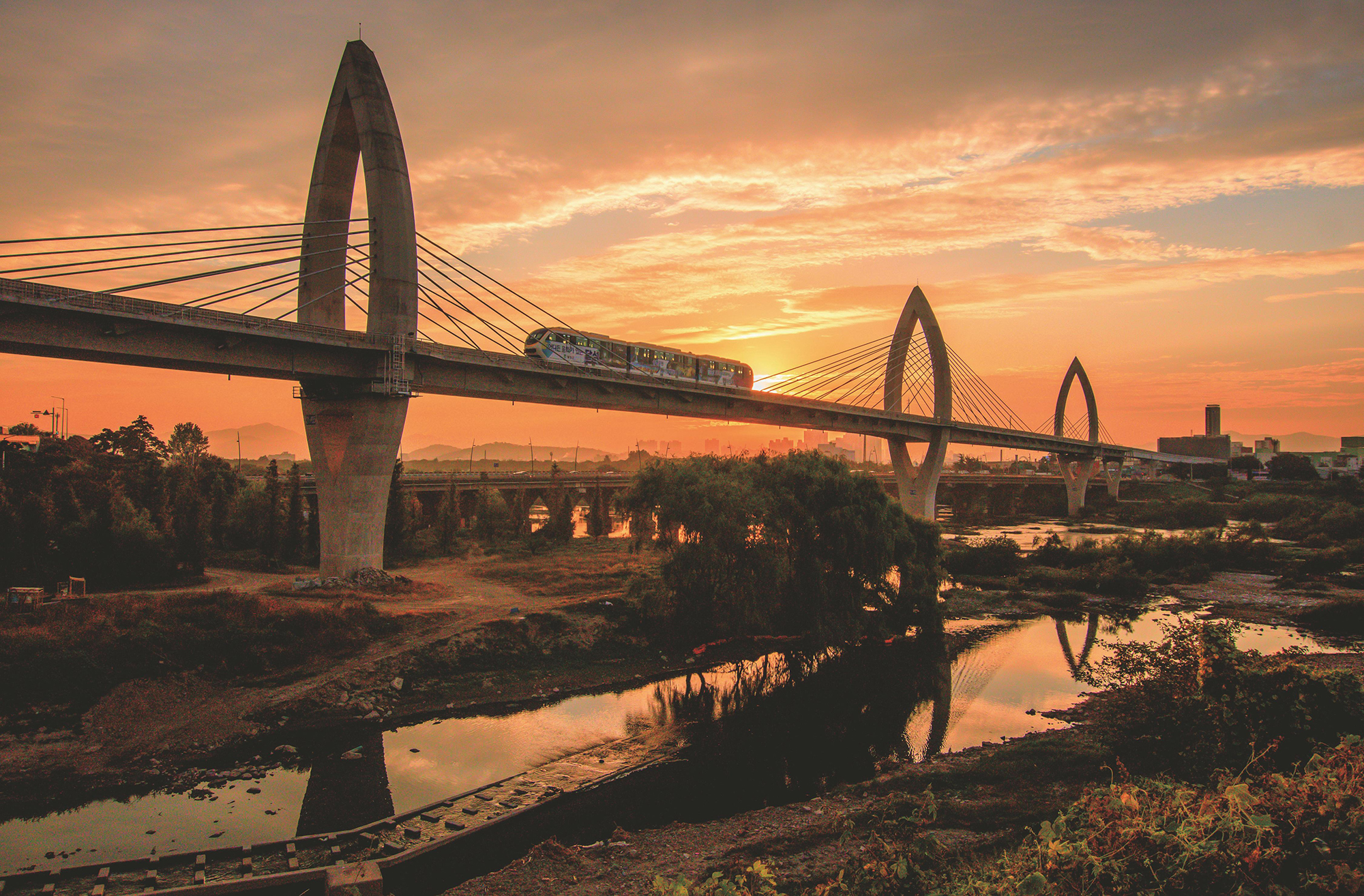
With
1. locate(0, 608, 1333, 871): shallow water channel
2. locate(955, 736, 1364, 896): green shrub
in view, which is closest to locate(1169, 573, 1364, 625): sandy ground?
locate(0, 608, 1333, 871): shallow water channel

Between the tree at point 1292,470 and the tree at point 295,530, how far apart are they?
485ft

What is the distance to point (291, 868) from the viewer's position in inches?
595

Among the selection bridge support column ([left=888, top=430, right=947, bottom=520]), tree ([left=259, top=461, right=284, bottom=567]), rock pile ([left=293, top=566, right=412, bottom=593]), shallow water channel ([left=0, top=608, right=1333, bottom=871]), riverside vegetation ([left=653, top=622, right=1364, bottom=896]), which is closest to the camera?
riverside vegetation ([left=653, top=622, right=1364, bottom=896])

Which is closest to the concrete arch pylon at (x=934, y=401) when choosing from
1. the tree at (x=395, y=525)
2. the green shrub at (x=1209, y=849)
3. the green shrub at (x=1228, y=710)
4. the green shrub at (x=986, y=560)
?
the green shrub at (x=986, y=560)

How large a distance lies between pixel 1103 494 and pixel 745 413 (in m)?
93.6

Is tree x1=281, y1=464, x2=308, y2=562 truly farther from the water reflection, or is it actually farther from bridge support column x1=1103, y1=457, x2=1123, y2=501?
bridge support column x1=1103, y1=457, x2=1123, y2=501

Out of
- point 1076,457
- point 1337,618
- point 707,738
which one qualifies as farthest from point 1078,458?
point 707,738

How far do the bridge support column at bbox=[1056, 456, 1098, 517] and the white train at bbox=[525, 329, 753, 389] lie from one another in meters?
73.0

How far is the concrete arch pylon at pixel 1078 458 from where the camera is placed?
11069cm

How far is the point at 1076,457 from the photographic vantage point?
357 ft

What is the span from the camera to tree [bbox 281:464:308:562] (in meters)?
45.8

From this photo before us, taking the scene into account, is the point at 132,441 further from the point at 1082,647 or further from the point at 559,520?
the point at 1082,647

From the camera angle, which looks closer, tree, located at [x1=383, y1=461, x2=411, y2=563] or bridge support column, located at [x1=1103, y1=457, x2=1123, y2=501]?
tree, located at [x1=383, y1=461, x2=411, y2=563]

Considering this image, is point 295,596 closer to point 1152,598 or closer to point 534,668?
point 534,668
